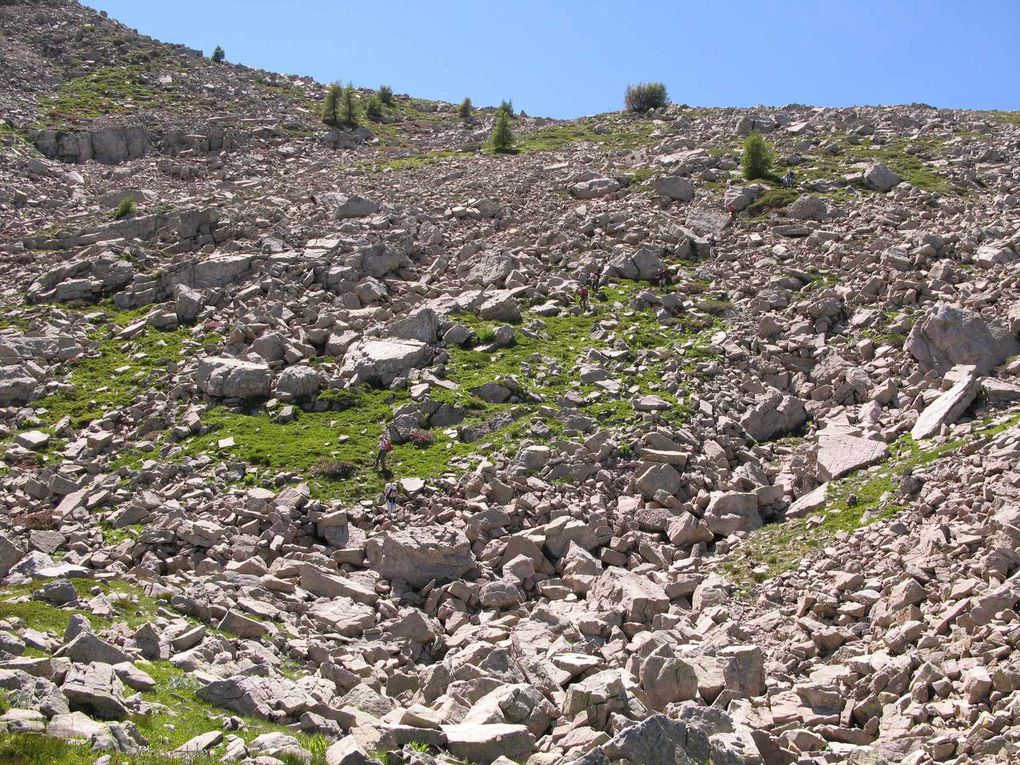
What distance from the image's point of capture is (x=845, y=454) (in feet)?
67.1

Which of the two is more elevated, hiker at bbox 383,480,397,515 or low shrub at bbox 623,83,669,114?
low shrub at bbox 623,83,669,114

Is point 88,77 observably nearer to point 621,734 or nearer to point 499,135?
point 499,135

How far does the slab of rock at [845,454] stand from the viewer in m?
20.0

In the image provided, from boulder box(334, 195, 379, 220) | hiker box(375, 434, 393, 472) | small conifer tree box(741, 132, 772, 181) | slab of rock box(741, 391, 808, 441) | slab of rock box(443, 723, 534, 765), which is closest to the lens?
slab of rock box(443, 723, 534, 765)

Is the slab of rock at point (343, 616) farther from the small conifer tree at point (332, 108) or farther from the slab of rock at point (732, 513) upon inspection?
the small conifer tree at point (332, 108)

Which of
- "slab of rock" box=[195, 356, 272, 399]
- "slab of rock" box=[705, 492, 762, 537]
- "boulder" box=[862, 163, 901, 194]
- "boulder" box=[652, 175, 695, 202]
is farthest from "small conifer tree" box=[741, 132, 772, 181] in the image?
"slab of rock" box=[195, 356, 272, 399]

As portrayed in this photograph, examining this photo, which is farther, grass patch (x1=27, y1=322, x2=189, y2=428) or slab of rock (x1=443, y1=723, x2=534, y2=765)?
grass patch (x1=27, y1=322, x2=189, y2=428)

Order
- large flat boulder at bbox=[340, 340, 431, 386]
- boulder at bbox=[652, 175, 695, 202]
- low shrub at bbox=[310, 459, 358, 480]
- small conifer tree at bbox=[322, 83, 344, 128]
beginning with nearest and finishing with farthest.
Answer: low shrub at bbox=[310, 459, 358, 480], large flat boulder at bbox=[340, 340, 431, 386], boulder at bbox=[652, 175, 695, 202], small conifer tree at bbox=[322, 83, 344, 128]

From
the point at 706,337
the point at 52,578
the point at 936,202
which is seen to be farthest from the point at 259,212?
the point at 936,202

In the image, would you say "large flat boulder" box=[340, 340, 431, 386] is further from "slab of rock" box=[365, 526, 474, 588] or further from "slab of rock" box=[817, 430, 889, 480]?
"slab of rock" box=[817, 430, 889, 480]

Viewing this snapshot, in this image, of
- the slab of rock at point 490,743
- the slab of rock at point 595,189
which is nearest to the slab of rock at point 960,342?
the slab of rock at point 490,743

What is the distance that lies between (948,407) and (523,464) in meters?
10.0

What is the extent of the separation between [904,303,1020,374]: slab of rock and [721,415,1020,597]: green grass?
327 cm

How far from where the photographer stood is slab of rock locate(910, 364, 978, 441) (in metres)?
19.9
